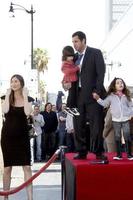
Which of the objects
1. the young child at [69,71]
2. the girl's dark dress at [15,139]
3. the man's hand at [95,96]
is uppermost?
the young child at [69,71]

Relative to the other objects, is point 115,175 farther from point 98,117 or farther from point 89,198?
point 98,117

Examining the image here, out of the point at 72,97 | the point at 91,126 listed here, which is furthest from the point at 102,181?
the point at 72,97

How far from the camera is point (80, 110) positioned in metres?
6.55

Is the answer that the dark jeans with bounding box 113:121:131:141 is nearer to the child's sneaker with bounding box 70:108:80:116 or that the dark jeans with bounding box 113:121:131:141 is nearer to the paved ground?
the paved ground

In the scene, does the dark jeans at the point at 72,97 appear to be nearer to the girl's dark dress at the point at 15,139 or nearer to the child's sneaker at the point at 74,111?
the child's sneaker at the point at 74,111

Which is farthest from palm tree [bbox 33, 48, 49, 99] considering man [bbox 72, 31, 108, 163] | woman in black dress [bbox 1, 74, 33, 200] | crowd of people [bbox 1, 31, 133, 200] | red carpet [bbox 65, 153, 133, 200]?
red carpet [bbox 65, 153, 133, 200]

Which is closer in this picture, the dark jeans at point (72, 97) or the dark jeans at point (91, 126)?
the dark jeans at point (91, 126)

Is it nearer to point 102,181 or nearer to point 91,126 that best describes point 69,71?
point 91,126

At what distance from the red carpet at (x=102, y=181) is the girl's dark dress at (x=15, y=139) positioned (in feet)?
5.28

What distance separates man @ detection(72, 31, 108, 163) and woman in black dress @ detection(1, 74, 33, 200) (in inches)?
38.8

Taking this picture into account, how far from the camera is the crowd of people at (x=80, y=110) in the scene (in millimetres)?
6449

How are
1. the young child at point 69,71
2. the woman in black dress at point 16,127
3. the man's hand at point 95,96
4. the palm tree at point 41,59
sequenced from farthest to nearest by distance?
1. the palm tree at point 41,59
2. the woman in black dress at point 16,127
3. the young child at point 69,71
4. the man's hand at point 95,96

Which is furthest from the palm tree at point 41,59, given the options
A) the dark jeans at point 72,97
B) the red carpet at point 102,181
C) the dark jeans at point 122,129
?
the red carpet at point 102,181

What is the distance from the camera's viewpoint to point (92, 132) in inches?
256
